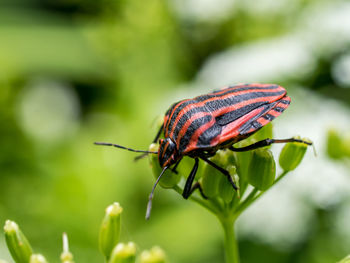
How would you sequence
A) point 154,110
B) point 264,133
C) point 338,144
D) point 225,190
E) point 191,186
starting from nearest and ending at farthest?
point 225,190 → point 191,186 → point 264,133 → point 338,144 → point 154,110

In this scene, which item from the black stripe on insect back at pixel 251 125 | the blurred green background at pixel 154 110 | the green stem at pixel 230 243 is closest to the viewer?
the green stem at pixel 230 243

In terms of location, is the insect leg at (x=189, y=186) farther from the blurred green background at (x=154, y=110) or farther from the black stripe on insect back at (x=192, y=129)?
the blurred green background at (x=154, y=110)

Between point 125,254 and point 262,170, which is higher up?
point 262,170

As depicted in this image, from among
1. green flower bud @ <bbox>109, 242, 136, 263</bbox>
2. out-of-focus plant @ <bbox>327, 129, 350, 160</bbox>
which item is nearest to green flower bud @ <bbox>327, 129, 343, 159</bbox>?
out-of-focus plant @ <bbox>327, 129, 350, 160</bbox>

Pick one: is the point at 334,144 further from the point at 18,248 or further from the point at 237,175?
the point at 18,248

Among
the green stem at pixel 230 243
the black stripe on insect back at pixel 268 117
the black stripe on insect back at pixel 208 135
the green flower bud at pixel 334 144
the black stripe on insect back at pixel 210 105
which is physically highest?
the black stripe on insect back at pixel 210 105

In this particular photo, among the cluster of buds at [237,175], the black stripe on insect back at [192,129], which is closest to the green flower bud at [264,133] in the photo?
the cluster of buds at [237,175]

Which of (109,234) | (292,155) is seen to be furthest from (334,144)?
(109,234)

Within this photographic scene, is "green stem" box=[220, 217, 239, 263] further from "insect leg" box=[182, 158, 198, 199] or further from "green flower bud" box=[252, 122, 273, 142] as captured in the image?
"green flower bud" box=[252, 122, 273, 142]
